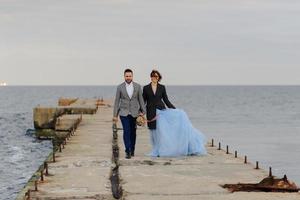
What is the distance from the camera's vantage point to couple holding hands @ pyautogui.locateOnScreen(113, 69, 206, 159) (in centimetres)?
1236

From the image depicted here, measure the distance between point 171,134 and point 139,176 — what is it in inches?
100

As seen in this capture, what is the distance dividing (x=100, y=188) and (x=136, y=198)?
34.6 inches

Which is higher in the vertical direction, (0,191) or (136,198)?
(136,198)

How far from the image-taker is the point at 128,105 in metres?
12.4

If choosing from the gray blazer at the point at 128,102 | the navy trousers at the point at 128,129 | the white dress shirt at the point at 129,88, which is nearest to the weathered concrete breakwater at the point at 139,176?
the navy trousers at the point at 128,129

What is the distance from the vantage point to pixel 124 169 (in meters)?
10.8

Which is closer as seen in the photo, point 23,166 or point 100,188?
point 100,188

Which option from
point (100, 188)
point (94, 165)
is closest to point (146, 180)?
point (100, 188)

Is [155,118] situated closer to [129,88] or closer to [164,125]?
[164,125]

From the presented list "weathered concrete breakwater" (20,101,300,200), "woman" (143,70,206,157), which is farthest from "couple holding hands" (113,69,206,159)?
"weathered concrete breakwater" (20,101,300,200)

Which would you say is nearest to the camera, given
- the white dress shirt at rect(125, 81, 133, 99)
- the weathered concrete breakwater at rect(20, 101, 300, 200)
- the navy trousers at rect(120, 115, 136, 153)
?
the weathered concrete breakwater at rect(20, 101, 300, 200)

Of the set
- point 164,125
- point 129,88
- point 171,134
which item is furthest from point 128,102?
point 171,134

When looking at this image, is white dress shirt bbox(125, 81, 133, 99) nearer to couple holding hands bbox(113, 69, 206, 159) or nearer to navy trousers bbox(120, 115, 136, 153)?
couple holding hands bbox(113, 69, 206, 159)

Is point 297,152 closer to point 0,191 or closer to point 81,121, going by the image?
point 81,121
